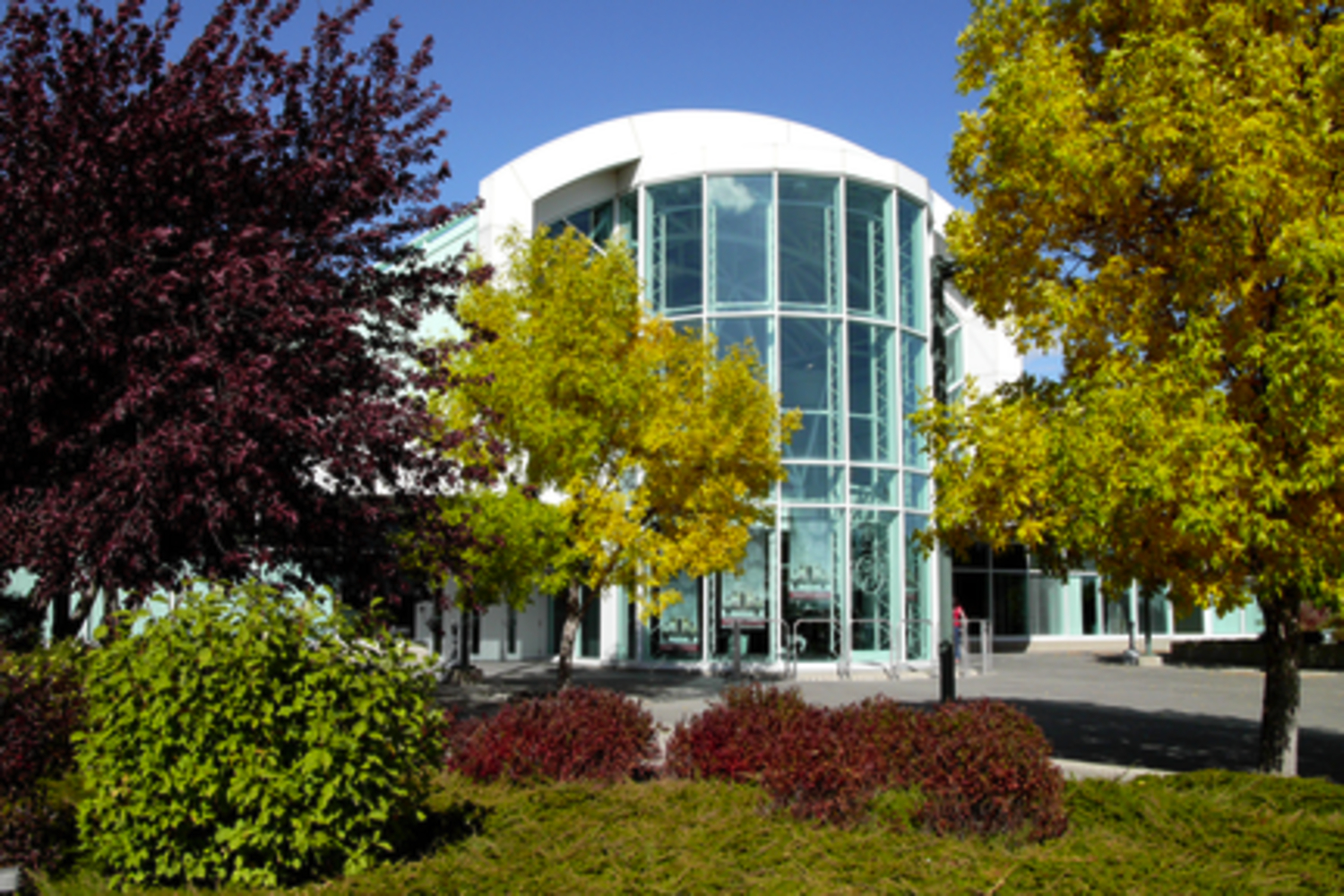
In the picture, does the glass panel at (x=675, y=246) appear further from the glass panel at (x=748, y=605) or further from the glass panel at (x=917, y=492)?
the glass panel at (x=917, y=492)

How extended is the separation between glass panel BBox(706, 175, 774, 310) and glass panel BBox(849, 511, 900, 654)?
5.51 meters

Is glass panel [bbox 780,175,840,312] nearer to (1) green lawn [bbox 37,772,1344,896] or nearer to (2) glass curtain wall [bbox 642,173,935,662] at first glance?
(2) glass curtain wall [bbox 642,173,935,662]

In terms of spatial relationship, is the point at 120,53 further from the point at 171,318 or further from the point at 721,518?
the point at 721,518

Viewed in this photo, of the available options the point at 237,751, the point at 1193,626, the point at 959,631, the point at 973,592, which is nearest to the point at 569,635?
the point at 237,751

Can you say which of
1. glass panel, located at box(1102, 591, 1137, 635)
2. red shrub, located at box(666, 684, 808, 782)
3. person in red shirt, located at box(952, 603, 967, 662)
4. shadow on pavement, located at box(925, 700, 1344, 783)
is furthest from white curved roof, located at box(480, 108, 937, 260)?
glass panel, located at box(1102, 591, 1137, 635)

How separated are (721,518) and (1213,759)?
7.52 m

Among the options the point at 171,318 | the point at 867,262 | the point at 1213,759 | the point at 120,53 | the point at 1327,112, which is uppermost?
the point at 867,262

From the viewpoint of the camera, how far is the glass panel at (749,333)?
77.3 feet

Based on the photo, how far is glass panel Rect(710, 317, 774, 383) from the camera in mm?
23562

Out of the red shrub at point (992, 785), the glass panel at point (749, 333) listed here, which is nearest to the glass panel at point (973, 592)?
the glass panel at point (749, 333)

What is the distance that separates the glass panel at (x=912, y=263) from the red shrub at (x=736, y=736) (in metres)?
19.0

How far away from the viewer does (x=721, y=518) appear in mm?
16375

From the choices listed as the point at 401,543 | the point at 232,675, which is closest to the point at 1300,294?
the point at 232,675

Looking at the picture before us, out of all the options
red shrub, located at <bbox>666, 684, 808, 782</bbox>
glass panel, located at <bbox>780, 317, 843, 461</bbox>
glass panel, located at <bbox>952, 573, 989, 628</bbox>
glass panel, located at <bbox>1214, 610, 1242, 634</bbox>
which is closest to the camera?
red shrub, located at <bbox>666, 684, 808, 782</bbox>
